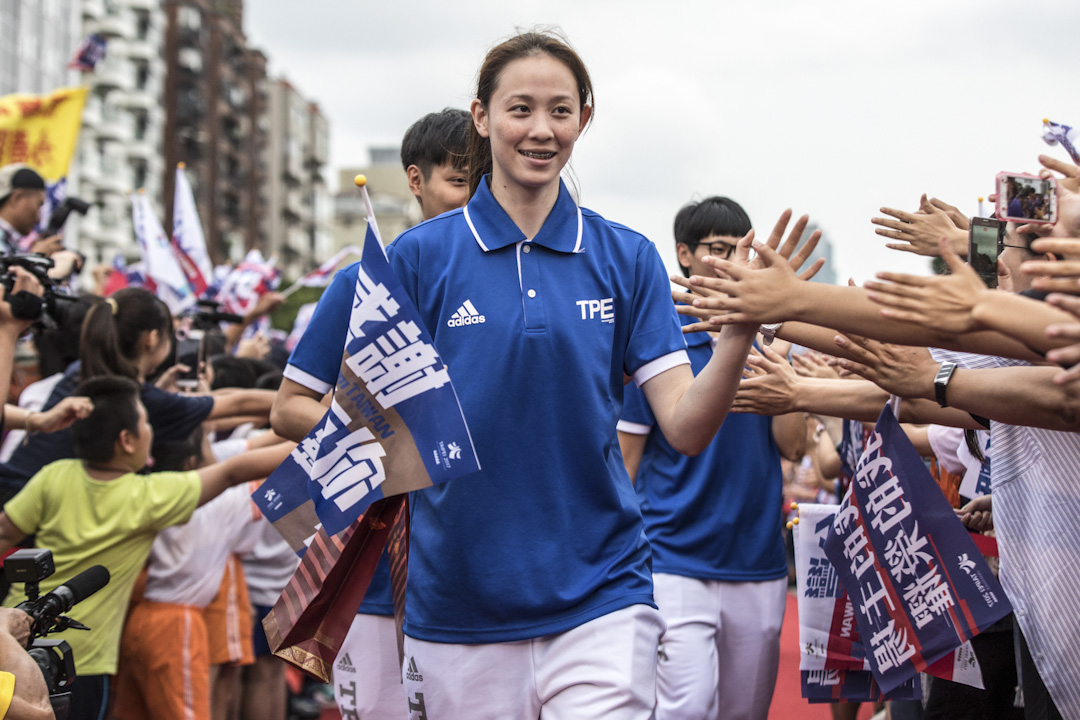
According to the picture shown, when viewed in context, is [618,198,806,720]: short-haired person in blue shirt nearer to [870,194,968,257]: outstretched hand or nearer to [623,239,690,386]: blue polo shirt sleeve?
[870,194,968,257]: outstretched hand

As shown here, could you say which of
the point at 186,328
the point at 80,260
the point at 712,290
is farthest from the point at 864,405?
the point at 80,260

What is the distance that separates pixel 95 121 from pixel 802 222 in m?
60.3

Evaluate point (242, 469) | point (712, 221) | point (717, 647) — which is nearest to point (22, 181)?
point (242, 469)

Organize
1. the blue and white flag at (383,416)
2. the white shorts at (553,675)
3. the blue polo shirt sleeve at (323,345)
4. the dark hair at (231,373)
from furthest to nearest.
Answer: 1. the dark hair at (231,373)
2. the blue polo shirt sleeve at (323,345)
3. the white shorts at (553,675)
4. the blue and white flag at (383,416)

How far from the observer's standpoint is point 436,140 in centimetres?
448

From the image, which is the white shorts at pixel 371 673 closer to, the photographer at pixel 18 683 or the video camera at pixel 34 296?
the photographer at pixel 18 683

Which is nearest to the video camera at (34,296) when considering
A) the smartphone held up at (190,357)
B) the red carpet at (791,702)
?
the smartphone held up at (190,357)

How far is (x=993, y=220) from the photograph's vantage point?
3.17 m

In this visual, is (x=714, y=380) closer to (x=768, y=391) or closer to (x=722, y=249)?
(x=768, y=391)

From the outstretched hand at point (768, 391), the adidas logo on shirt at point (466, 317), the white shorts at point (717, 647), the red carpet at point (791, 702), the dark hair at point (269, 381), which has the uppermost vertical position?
the adidas logo on shirt at point (466, 317)

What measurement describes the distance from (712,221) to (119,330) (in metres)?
2.97

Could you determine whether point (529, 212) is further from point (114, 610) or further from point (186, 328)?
point (186, 328)

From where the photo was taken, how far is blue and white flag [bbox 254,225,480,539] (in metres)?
2.77

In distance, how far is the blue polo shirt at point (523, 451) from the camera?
2.96m
